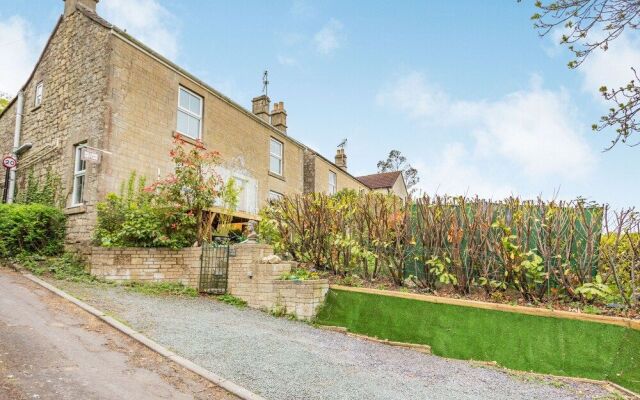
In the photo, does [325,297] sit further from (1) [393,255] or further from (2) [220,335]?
(2) [220,335]

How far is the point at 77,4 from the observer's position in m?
13.0

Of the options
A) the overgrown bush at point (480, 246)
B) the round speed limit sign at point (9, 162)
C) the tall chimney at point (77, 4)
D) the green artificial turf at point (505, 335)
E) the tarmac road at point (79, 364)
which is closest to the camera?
the tarmac road at point (79, 364)

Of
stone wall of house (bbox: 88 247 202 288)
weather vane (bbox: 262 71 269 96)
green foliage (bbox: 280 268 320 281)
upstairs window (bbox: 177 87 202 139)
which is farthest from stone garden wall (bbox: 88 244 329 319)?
weather vane (bbox: 262 71 269 96)

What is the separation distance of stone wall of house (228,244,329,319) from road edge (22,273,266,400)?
297cm

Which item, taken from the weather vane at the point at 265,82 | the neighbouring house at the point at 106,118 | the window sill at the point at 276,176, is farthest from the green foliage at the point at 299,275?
the weather vane at the point at 265,82

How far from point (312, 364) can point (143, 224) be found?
6469 mm

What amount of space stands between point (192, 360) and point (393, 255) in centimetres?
454

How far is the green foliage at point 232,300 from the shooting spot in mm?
8828

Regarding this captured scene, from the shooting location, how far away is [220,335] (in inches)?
245

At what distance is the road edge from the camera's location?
4246 millimetres

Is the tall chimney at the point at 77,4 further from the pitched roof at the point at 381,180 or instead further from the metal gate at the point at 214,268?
the pitched roof at the point at 381,180

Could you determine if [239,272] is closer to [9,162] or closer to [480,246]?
[480,246]

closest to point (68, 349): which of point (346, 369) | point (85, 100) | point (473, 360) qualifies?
point (346, 369)

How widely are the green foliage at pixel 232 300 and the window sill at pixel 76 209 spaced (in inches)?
187
